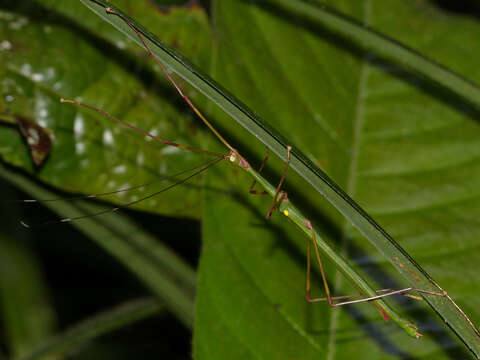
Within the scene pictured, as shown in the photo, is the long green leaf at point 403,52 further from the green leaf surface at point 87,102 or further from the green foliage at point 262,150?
the green leaf surface at point 87,102

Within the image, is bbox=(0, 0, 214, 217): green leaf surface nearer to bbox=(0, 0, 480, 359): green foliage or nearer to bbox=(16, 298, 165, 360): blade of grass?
bbox=(0, 0, 480, 359): green foliage

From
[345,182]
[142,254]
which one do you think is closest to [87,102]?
[142,254]

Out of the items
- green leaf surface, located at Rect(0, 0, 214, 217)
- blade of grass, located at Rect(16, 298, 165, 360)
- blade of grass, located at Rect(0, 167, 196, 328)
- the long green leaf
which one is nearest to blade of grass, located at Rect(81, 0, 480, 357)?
the long green leaf

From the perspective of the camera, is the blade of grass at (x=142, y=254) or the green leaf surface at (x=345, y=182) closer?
the green leaf surface at (x=345, y=182)

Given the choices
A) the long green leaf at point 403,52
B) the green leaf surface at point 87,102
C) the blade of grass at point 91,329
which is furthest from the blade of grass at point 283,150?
the blade of grass at point 91,329

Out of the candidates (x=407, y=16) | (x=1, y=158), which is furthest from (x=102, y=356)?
(x=407, y=16)

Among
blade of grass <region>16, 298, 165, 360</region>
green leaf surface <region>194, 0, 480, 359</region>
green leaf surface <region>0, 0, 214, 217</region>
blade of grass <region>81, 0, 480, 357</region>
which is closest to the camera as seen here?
blade of grass <region>81, 0, 480, 357</region>

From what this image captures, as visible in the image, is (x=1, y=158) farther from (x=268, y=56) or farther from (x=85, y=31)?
(x=268, y=56)
